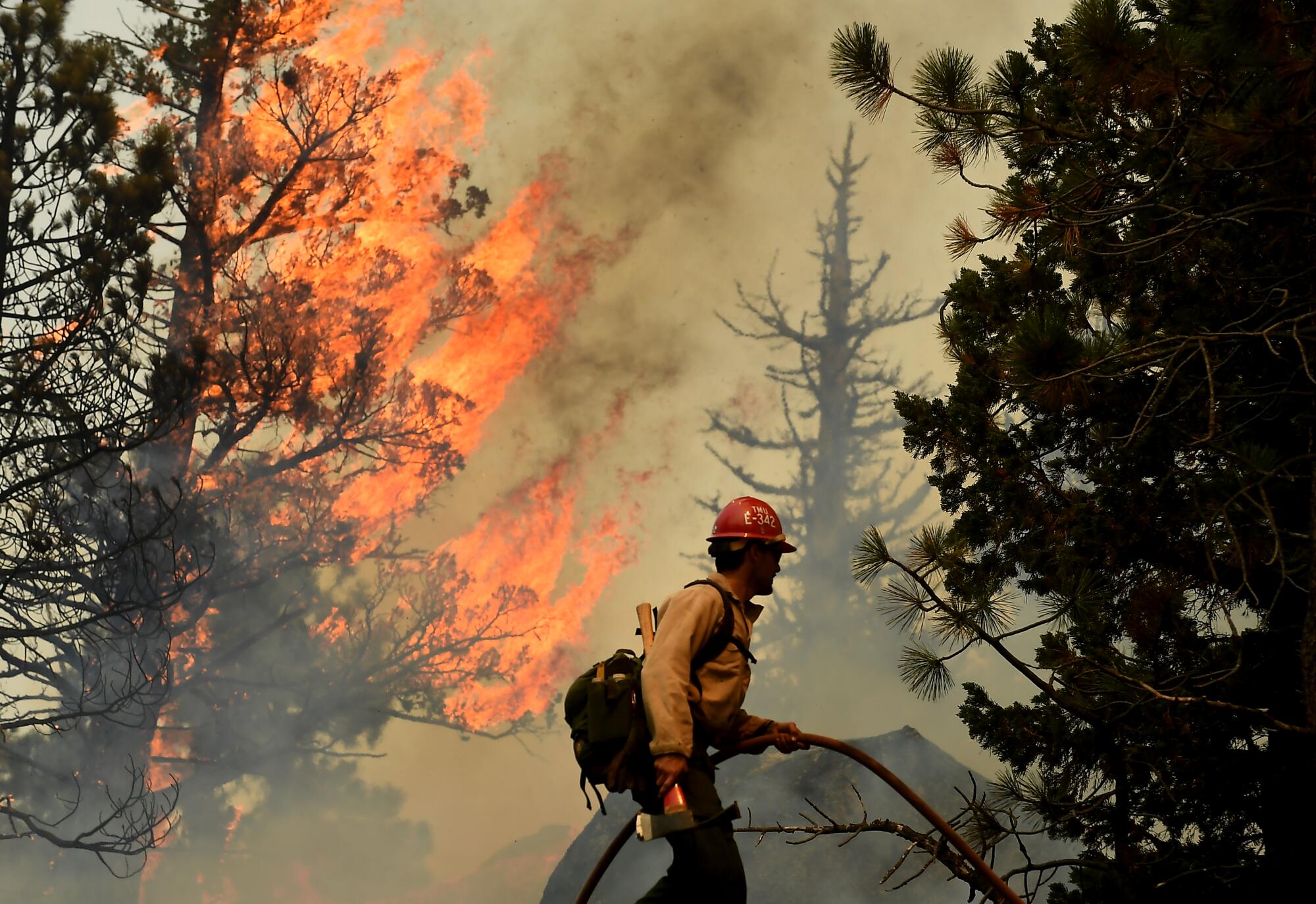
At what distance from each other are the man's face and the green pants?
29.1 inches

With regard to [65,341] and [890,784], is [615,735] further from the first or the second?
[65,341]

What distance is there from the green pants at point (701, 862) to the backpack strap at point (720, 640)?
37 centimetres

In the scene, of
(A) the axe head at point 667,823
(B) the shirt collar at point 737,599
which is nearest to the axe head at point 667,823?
(A) the axe head at point 667,823

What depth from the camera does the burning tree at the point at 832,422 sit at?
642 inches

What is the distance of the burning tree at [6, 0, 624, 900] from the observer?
15781 mm

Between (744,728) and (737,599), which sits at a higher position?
(737,599)

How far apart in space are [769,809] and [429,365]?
29.2 ft

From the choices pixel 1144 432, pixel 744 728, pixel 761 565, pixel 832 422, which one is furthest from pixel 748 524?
pixel 832 422

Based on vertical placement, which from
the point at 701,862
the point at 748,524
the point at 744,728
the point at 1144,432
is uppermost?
the point at 1144,432

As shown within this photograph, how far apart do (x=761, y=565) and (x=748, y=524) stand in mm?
155

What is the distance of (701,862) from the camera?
135 inches

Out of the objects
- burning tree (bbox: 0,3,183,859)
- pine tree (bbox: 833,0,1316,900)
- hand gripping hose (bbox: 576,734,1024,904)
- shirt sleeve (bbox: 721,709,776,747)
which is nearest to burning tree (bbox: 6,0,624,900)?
burning tree (bbox: 0,3,183,859)

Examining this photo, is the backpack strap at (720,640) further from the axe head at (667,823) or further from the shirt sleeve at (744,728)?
the axe head at (667,823)

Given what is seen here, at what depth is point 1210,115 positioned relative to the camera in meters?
5.06
